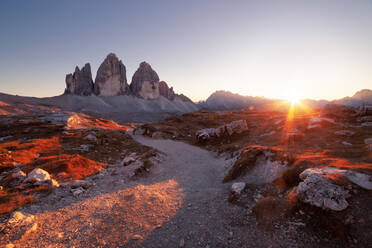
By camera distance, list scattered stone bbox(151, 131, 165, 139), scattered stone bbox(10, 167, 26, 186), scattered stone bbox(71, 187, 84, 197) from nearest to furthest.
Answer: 1. scattered stone bbox(71, 187, 84, 197)
2. scattered stone bbox(10, 167, 26, 186)
3. scattered stone bbox(151, 131, 165, 139)

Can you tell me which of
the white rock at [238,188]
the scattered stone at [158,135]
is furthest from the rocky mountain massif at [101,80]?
the white rock at [238,188]

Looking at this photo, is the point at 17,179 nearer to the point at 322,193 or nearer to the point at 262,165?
the point at 262,165

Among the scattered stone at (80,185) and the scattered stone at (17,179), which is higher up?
the scattered stone at (17,179)

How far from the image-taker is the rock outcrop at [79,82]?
181375 millimetres

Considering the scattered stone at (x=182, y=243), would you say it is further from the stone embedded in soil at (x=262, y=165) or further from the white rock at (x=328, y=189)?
the stone embedded in soil at (x=262, y=165)

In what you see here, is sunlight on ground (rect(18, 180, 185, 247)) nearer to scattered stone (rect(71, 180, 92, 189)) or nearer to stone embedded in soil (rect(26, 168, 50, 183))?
scattered stone (rect(71, 180, 92, 189))

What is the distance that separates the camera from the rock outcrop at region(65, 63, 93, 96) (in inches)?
7141

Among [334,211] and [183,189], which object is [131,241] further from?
[334,211]

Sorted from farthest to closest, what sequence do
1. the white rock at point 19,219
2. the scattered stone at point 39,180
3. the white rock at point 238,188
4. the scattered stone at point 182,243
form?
the scattered stone at point 39,180
the white rock at point 238,188
the white rock at point 19,219
the scattered stone at point 182,243

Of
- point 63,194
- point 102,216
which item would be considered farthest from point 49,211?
point 102,216

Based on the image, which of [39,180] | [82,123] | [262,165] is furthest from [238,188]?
[82,123]

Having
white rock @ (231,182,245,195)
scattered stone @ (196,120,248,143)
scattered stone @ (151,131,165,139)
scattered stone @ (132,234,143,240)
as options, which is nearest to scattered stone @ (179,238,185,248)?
scattered stone @ (132,234,143,240)

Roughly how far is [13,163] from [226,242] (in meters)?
23.1

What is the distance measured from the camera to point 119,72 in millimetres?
190250
